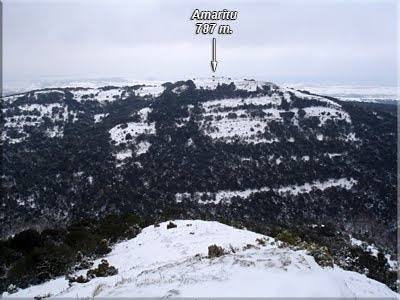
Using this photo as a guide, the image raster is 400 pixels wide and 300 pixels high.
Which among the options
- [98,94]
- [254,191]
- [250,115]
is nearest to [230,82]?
[250,115]

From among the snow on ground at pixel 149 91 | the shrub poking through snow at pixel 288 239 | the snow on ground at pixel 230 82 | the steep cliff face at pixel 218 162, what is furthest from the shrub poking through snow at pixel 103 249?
the snow on ground at pixel 149 91

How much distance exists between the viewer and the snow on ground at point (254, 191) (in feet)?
248

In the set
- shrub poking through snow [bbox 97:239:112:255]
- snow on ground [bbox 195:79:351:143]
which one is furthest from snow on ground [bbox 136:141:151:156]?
shrub poking through snow [bbox 97:239:112:255]

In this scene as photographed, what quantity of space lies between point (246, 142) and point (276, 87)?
35628 millimetres

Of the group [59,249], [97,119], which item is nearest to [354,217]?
[59,249]

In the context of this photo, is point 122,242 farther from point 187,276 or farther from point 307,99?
point 307,99

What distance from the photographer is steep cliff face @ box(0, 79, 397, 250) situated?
71.2 m

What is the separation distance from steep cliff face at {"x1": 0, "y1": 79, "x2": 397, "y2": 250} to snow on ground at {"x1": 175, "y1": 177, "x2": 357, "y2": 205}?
0.25m

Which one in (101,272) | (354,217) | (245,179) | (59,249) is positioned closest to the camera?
(101,272)

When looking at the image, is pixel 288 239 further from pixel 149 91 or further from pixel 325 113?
pixel 149 91

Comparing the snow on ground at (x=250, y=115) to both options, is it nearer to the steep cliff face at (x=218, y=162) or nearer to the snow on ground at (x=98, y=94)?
the steep cliff face at (x=218, y=162)

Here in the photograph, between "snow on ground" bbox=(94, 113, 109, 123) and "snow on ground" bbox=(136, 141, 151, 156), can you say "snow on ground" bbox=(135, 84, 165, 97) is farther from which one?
"snow on ground" bbox=(136, 141, 151, 156)

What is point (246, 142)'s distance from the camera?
92500mm

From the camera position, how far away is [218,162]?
86250 mm
